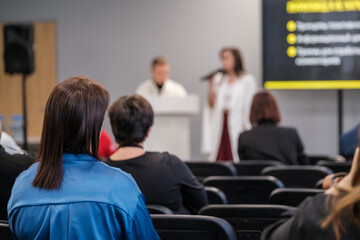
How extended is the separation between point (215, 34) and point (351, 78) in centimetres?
203

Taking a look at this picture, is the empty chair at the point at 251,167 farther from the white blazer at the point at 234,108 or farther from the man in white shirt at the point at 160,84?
the man in white shirt at the point at 160,84

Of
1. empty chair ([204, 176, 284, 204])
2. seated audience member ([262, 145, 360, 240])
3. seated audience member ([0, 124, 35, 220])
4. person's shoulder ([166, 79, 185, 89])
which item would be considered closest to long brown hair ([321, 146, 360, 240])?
seated audience member ([262, 145, 360, 240])

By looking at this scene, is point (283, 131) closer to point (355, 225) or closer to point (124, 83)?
point (355, 225)

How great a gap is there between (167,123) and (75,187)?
4.17 metres

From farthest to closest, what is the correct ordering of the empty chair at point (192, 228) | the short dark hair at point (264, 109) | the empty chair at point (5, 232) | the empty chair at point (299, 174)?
1. the short dark hair at point (264, 109)
2. the empty chair at point (299, 174)
3. the empty chair at point (5, 232)
4. the empty chair at point (192, 228)

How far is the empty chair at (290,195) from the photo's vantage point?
7.82 ft

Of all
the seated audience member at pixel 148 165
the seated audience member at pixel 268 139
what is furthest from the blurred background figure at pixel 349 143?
the seated audience member at pixel 148 165

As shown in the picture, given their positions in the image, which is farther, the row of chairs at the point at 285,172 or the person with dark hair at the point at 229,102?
the person with dark hair at the point at 229,102

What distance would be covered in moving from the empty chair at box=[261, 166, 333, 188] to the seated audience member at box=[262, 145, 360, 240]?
2.03 m

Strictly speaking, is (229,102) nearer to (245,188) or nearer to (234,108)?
(234,108)

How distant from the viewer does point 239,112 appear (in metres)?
6.82

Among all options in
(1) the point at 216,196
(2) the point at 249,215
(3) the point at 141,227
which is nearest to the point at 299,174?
(1) the point at 216,196

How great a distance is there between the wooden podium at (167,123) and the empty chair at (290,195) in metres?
3.18

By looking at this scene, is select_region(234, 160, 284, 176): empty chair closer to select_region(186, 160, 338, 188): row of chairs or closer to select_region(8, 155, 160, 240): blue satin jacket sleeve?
select_region(186, 160, 338, 188): row of chairs
